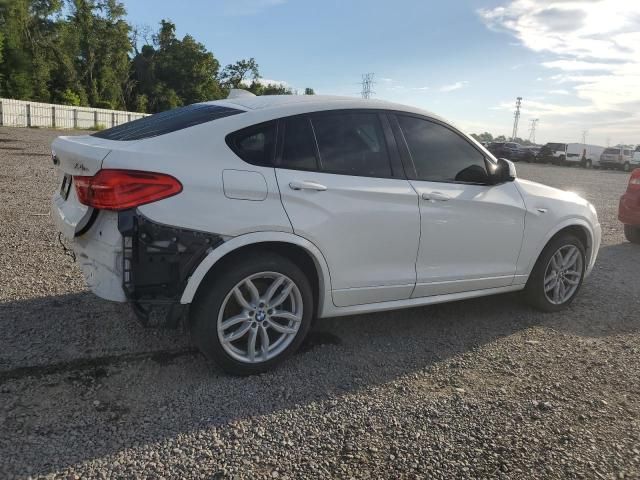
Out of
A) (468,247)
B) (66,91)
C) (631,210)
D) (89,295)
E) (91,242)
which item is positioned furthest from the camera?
(66,91)

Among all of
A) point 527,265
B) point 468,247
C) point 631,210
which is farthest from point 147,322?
point 631,210

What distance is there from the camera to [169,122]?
3484mm

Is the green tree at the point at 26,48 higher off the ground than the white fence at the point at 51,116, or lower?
higher

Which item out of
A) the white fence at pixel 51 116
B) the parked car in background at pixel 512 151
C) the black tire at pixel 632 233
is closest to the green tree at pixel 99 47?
the white fence at pixel 51 116

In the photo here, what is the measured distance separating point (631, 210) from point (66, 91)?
51.7m

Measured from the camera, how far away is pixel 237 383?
3.28m

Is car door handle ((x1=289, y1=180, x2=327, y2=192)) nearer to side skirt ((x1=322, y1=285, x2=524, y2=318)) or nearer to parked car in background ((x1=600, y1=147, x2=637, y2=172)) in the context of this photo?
side skirt ((x1=322, y1=285, x2=524, y2=318))

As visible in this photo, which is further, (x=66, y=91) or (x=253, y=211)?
(x=66, y=91)

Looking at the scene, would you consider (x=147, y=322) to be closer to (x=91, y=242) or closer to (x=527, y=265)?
(x=91, y=242)

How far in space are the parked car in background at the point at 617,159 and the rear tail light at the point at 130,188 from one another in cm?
4570

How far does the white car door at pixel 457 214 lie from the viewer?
3.87 metres

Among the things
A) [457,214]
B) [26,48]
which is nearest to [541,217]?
[457,214]

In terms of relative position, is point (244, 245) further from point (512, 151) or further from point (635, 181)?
point (512, 151)

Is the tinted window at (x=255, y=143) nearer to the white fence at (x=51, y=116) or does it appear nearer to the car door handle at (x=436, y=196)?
the car door handle at (x=436, y=196)
